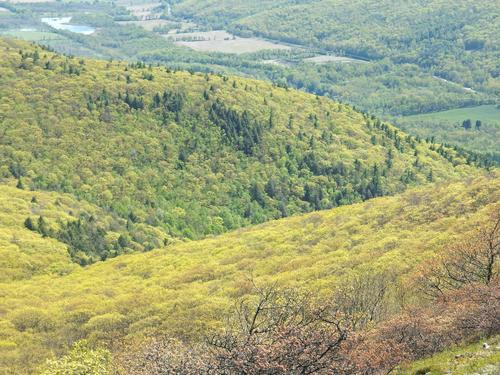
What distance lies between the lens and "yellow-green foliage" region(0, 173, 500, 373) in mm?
93438

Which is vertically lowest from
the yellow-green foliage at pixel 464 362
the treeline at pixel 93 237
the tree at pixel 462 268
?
the treeline at pixel 93 237

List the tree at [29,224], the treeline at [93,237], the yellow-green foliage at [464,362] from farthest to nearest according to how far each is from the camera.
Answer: the treeline at [93,237] → the tree at [29,224] → the yellow-green foliage at [464,362]

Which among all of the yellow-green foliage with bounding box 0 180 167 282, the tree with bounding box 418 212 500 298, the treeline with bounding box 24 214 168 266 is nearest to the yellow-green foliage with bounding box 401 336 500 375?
the tree with bounding box 418 212 500 298

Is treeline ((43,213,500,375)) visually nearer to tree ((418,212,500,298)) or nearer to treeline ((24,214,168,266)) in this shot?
tree ((418,212,500,298))

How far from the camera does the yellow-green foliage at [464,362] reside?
139ft

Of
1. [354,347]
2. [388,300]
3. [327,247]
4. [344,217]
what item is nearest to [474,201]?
[327,247]

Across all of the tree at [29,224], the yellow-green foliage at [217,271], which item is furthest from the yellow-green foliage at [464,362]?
the tree at [29,224]

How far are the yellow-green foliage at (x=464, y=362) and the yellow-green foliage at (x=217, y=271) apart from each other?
3830 centimetres

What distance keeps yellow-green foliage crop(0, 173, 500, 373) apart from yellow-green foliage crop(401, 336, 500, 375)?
38.3 m

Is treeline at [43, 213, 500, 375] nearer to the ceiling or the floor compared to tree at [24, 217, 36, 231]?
nearer to the ceiling

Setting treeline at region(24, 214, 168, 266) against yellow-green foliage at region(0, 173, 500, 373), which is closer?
yellow-green foliage at region(0, 173, 500, 373)

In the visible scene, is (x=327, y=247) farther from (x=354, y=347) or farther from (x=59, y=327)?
(x=354, y=347)

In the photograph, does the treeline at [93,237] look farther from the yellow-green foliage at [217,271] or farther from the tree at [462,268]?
the tree at [462,268]

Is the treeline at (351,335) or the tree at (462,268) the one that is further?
the tree at (462,268)
